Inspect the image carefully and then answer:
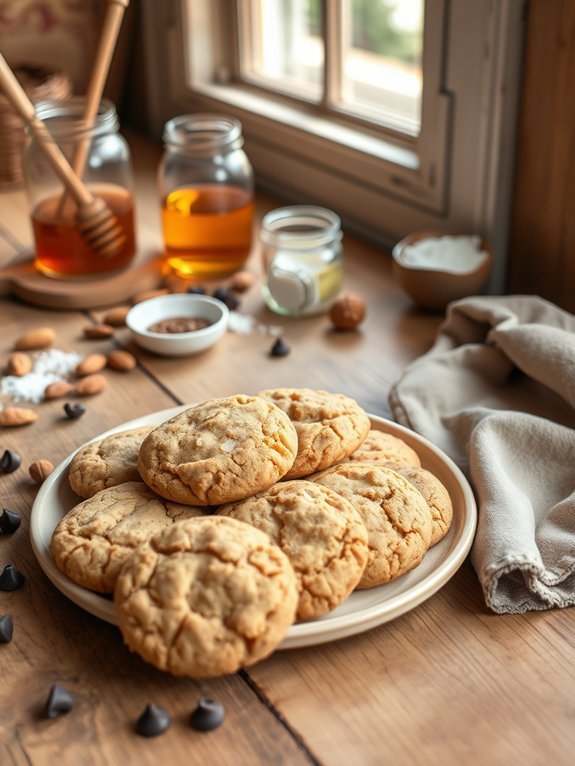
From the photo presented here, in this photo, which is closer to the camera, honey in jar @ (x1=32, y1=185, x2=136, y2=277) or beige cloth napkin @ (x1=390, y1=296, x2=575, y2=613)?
beige cloth napkin @ (x1=390, y1=296, x2=575, y2=613)

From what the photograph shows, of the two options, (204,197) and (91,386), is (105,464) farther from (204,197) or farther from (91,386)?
(204,197)

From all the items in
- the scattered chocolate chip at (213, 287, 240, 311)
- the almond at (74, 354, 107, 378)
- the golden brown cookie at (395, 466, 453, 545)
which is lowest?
the almond at (74, 354, 107, 378)

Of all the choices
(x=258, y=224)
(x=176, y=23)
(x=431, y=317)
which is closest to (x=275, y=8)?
(x=176, y=23)

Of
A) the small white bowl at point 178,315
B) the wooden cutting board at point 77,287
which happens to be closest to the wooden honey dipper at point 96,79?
the wooden cutting board at point 77,287

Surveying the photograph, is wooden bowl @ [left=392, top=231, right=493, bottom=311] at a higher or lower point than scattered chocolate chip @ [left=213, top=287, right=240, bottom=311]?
higher

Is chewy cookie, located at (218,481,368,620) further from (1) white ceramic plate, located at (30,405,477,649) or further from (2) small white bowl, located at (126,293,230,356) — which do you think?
(2) small white bowl, located at (126,293,230,356)

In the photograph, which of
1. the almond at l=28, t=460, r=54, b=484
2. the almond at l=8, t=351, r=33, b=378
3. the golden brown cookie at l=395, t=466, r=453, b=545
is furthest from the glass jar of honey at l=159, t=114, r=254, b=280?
the golden brown cookie at l=395, t=466, r=453, b=545
